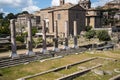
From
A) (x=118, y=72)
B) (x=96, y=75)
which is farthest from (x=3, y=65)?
(x=118, y=72)

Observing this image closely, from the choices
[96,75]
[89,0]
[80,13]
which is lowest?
[96,75]

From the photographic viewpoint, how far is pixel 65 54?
28344 mm

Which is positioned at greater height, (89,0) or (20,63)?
(89,0)

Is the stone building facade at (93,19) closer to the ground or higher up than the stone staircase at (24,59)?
higher up

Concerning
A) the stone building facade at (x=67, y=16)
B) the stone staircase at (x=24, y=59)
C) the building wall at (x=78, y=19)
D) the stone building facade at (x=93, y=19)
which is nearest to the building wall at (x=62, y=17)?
the stone building facade at (x=67, y=16)

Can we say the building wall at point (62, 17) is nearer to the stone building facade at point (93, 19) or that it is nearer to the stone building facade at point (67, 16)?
the stone building facade at point (67, 16)

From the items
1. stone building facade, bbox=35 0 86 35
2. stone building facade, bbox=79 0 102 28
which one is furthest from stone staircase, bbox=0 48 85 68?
stone building facade, bbox=79 0 102 28

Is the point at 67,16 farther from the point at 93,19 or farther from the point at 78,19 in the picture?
the point at 93,19

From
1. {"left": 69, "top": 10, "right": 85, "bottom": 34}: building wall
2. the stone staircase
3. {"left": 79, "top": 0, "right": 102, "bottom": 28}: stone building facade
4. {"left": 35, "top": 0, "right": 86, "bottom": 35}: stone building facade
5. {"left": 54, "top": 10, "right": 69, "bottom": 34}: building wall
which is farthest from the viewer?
{"left": 79, "top": 0, "right": 102, "bottom": 28}: stone building facade

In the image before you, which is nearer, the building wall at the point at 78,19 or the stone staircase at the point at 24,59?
the stone staircase at the point at 24,59

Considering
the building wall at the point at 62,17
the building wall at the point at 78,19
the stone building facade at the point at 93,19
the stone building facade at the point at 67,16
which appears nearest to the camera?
the stone building facade at the point at 67,16

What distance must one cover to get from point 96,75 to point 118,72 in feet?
7.64

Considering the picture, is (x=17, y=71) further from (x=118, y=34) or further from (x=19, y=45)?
(x=118, y=34)

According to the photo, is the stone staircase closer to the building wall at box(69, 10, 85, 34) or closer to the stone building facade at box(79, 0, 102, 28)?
the building wall at box(69, 10, 85, 34)
